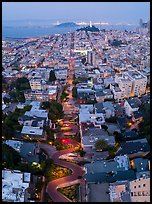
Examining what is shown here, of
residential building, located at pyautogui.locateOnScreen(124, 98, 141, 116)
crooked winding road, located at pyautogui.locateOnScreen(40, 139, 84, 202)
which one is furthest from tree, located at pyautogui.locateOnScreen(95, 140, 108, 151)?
residential building, located at pyautogui.locateOnScreen(124, 98, 141, 116)

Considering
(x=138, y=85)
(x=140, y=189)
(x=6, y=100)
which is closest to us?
(x=140, y=189)

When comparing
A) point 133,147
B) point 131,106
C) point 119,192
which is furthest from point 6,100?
point 119,192

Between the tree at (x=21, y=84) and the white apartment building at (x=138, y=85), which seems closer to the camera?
the white apartment building at (x=138, y=85)

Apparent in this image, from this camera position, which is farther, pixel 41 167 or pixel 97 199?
pixel 41 167

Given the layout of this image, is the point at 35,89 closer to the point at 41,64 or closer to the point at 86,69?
the point at 86,69

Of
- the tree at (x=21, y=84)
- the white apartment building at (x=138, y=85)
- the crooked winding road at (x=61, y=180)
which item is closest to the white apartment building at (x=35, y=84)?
the tree at (x=21, y=84)

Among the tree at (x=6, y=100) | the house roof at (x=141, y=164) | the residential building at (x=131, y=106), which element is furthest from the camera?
the tree at (x=6, y=100)

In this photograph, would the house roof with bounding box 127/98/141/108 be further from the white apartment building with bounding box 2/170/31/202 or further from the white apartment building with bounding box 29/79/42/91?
the white apartment building with bounding box 2/170/31/202

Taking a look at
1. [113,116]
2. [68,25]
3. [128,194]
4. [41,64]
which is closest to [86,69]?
[41,64]

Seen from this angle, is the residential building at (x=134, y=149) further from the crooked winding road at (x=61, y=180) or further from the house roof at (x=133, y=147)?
the crooked winding road at (x=61, y=180)

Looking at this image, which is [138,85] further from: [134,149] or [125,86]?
[134,149]

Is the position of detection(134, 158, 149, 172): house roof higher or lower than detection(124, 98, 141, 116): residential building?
lower
